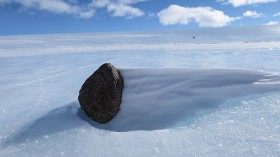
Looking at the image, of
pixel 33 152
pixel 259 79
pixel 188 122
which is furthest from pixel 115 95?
pixel 259 79

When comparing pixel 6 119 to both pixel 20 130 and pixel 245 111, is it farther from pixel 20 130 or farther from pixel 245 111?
pixel 245 111

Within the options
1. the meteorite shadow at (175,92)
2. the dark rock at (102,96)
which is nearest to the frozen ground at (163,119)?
the meteorite shadow at (175,92)

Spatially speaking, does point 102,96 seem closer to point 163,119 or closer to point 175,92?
point 163,119

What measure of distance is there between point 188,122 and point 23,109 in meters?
2.95

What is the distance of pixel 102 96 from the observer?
4.79 meters

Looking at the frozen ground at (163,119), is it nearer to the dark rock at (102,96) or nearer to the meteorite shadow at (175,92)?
the meteorite shadow at (175,92)

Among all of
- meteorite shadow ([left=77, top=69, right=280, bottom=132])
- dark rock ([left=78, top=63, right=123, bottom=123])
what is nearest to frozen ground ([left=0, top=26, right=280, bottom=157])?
meteorite shadow ([left=77, top=69, right=280, bottom=132])

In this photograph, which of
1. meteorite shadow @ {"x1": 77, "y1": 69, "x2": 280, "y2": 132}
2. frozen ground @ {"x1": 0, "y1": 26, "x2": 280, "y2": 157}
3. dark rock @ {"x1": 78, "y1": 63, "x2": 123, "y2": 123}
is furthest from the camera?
dark rock @ {"x1": 78, "y1": 63, "x2": 123, "y2": 123}

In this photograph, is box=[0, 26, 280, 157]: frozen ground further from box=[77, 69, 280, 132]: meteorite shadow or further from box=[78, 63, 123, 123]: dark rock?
box=[78, 63, 123, 123]: dark rock

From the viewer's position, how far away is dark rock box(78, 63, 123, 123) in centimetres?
471

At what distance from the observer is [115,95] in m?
4.85

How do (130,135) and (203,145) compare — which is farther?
(130,135)

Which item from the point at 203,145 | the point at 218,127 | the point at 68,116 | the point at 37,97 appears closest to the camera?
the point at 203,145

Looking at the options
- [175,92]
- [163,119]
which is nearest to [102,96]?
[163,119]
